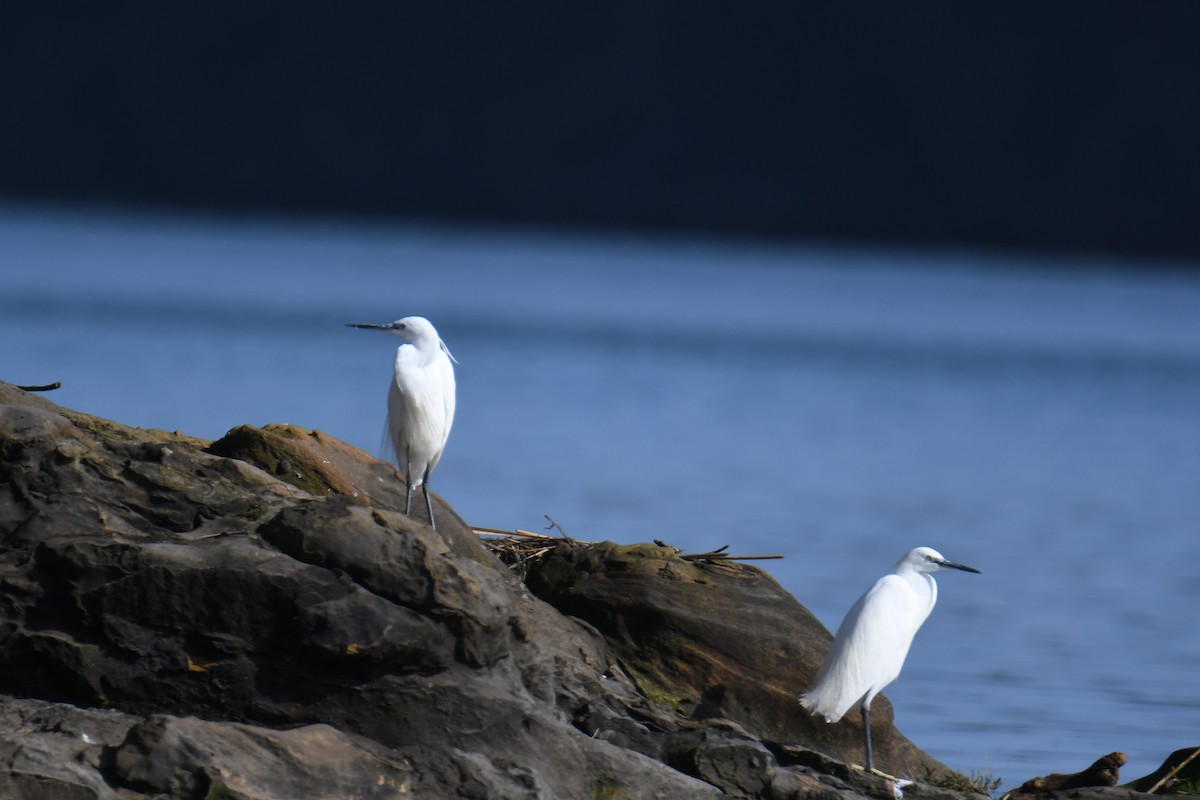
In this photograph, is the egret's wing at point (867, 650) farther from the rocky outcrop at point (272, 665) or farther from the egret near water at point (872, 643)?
the rocky outcrop at point (272, 665)

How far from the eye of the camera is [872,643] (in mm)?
7688

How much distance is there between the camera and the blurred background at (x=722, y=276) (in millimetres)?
17484

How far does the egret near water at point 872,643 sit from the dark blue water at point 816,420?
182cm

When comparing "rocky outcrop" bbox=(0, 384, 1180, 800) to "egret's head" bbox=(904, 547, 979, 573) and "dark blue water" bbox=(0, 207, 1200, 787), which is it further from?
"dark blue water" bbox=(0, 207, 1200, 787)

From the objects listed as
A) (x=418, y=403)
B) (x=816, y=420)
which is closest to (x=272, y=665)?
(x=418, y=403)

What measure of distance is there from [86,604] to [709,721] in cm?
215

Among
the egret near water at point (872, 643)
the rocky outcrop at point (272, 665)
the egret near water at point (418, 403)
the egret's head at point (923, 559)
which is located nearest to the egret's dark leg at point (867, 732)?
the egret near water at point (872, 643)

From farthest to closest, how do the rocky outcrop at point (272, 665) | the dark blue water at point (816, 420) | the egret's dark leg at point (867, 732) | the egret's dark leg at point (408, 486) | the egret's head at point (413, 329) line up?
the dark blue water at point (816, 420), the egret's head at point (413, 329), the egret's dark leg at point (408, 486), the egret's dark leg at point (867, 732), the rocky outcrop at point (272, 665)

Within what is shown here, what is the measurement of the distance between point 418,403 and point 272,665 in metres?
2.25

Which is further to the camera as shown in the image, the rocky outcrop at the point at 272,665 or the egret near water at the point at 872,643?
the egret near water at the point at 872,643

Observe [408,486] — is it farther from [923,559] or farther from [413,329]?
[923,559]

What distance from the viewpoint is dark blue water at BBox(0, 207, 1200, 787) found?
525 inches

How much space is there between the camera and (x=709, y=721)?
6879mm

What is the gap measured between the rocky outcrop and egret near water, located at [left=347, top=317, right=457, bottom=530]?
1175 mm
